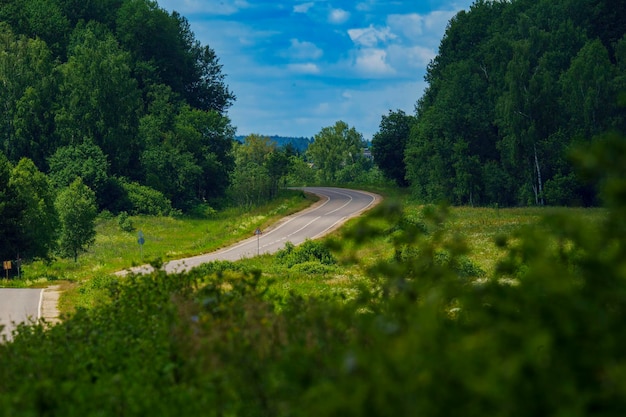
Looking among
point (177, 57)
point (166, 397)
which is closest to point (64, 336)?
point (166, 397)

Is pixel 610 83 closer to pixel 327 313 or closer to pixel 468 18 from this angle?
pixel 468 18

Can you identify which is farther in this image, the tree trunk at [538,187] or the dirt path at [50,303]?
the tree trunk at [538,187]

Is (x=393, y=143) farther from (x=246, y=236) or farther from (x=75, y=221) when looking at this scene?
(x=75, y=221)

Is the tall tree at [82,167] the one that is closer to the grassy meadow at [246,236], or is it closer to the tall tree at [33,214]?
the grassy meadow at [246,236]

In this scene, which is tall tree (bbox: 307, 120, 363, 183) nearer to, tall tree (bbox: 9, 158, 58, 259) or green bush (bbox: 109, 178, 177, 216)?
green bush (bbox: 109, 178, 177, 216)

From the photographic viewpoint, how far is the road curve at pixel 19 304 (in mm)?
28005

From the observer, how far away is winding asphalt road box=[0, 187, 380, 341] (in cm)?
3154

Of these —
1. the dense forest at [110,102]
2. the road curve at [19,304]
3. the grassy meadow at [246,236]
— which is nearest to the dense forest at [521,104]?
the grassy meadow at [246,236]

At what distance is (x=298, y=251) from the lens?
134 ft

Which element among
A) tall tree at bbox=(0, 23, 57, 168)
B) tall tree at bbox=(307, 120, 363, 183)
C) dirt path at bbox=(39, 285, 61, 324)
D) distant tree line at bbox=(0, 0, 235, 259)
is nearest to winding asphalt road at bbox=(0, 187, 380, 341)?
dirt path at bbox=(39, 285, 61, 324)

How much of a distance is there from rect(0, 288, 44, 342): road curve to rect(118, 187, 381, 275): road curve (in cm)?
453

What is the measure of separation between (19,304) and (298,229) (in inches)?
1094

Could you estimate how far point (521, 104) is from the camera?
65688mm

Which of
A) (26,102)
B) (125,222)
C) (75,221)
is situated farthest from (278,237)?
(26,102)
